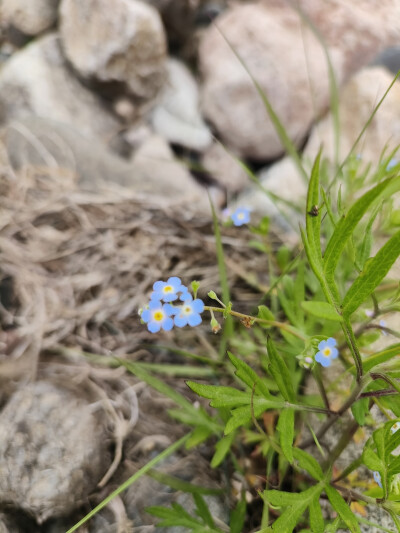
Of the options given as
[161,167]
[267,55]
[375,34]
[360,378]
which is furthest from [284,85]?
[360,378]

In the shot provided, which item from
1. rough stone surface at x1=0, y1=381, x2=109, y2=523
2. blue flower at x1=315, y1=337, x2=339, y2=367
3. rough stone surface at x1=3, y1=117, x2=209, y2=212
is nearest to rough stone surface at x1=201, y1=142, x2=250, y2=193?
rough stone surface at x1=3, y1=117, x2=209, y2=212

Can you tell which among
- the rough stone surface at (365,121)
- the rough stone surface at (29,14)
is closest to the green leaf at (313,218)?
the rough stone surface at (365,121)

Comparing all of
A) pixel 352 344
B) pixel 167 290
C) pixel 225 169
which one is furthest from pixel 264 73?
pixel 352 344

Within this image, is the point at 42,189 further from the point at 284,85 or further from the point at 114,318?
the point at 284,85

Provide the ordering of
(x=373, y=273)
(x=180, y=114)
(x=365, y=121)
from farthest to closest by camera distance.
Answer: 1. (x=180, y=114)
2. (x=365, y=121)
3. (x=373, y=273)

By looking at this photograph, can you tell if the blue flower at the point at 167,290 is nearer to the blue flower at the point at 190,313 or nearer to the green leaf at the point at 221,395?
the blue flower at the point at 190,313

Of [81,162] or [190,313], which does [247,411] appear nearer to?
[190,313]
